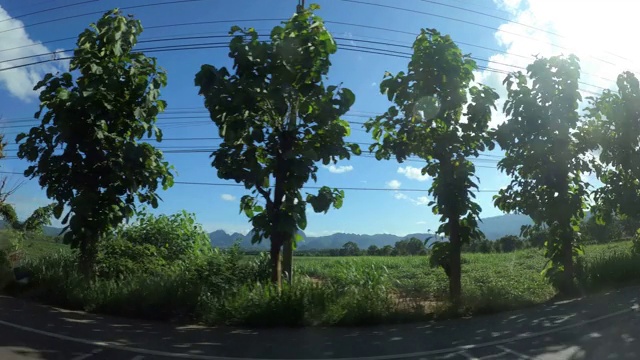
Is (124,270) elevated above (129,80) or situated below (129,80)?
below

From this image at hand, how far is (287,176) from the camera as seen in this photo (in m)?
9.17

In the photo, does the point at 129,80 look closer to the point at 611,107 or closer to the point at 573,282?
the point at 573,282

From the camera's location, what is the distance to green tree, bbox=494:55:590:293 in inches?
456

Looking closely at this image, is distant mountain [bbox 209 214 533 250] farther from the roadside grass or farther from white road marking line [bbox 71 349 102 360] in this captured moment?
white road marking line [bbox 71 349 102 360]

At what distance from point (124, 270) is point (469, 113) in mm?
9161

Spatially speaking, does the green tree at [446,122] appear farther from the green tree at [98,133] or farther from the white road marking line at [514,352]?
the green tree at [98,133]

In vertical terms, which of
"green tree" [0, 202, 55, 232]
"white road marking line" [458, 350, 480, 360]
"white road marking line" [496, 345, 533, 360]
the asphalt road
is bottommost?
"white road marking line" [458, 350, 480, 360]

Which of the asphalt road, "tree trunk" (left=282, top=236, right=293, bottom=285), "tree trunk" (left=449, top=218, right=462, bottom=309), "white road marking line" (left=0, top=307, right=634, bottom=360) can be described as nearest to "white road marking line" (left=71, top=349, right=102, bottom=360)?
the asphalt road

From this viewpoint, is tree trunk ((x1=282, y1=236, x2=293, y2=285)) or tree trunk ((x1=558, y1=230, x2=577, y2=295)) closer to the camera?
tree trunk ((x1=282, y1=236, x2=293, y2=285))

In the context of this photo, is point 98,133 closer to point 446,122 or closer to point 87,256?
point 87,256

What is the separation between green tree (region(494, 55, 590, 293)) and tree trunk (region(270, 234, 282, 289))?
6.29 m

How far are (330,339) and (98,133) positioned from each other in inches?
252

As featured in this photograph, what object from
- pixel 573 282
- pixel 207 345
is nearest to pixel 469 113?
pixel 573 282

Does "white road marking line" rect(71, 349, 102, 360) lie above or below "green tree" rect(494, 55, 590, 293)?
below
